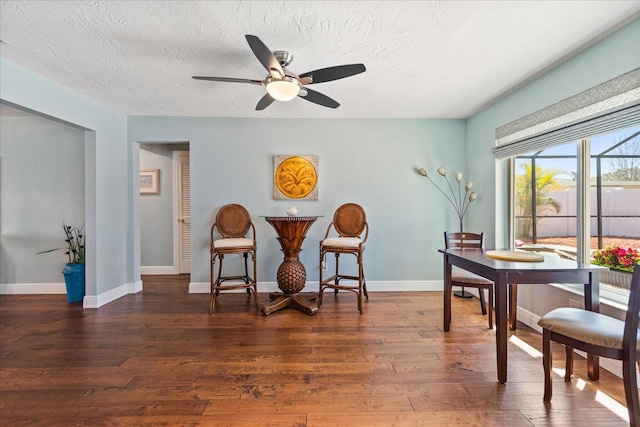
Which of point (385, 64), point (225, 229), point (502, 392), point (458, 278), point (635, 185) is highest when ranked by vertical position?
point (385, 64)

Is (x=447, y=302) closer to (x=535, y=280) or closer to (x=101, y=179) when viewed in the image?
(x=535, y=280)

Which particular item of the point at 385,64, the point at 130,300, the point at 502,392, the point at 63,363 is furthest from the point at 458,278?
the point at 130,300

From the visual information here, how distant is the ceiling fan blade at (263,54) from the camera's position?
170 centimetres

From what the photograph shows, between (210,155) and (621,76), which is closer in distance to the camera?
(621,76)

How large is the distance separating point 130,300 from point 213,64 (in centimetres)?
287

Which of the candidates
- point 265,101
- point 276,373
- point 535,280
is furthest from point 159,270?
point 535,280

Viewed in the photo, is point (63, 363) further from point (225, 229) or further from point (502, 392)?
point (502, 392)

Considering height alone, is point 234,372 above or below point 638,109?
below

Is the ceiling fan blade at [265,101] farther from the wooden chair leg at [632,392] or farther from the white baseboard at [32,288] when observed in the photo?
the white baseboard at [32,288]

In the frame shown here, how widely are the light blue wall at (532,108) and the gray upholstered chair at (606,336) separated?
3.38 ft

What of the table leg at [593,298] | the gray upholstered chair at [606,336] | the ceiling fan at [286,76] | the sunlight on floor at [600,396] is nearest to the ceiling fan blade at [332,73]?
the ceiling fan at [286,76]

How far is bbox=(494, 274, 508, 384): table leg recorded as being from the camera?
5.92 feet

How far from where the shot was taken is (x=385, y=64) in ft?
7.95

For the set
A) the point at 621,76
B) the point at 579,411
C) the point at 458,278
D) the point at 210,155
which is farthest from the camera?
the point at 210,155
